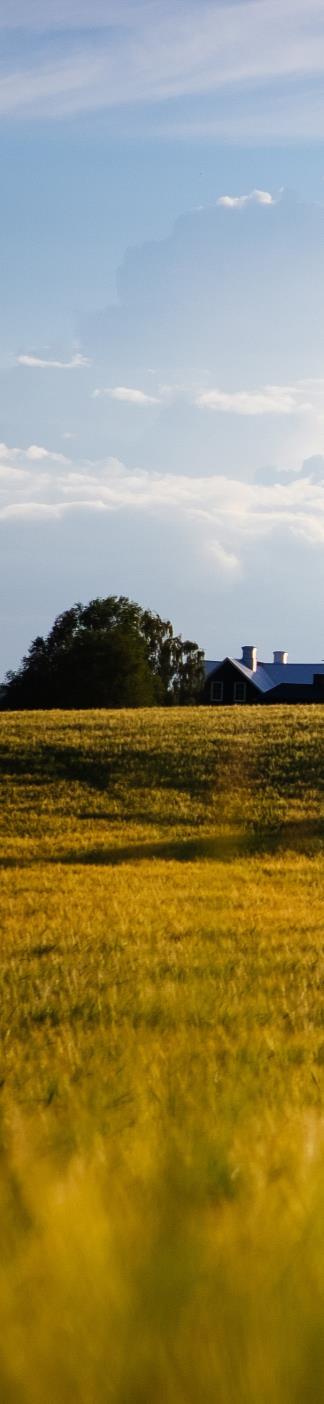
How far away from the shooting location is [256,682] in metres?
103

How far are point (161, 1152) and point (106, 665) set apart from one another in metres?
83.2

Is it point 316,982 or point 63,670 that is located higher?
point 63,670

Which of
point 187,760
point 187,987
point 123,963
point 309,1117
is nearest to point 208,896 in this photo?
point 123,963

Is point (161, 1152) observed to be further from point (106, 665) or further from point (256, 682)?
point (256, 682)

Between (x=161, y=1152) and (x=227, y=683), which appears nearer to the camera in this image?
(x=161, y=1152)

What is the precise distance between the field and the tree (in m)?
72.1

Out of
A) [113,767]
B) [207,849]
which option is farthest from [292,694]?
[207,849]

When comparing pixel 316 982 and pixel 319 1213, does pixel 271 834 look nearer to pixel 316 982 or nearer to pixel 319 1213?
pixel 316 982

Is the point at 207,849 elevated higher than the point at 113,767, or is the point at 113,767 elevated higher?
the point at 113,767

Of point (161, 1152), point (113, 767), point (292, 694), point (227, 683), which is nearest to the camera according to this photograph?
point (161, 1152)

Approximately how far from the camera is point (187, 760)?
32844mm

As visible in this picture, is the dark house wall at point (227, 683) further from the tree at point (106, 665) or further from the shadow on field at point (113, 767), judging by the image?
the shadow on field at point (113, 767)

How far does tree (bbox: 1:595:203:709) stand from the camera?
8644 centimetres

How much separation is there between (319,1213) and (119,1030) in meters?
3.28
